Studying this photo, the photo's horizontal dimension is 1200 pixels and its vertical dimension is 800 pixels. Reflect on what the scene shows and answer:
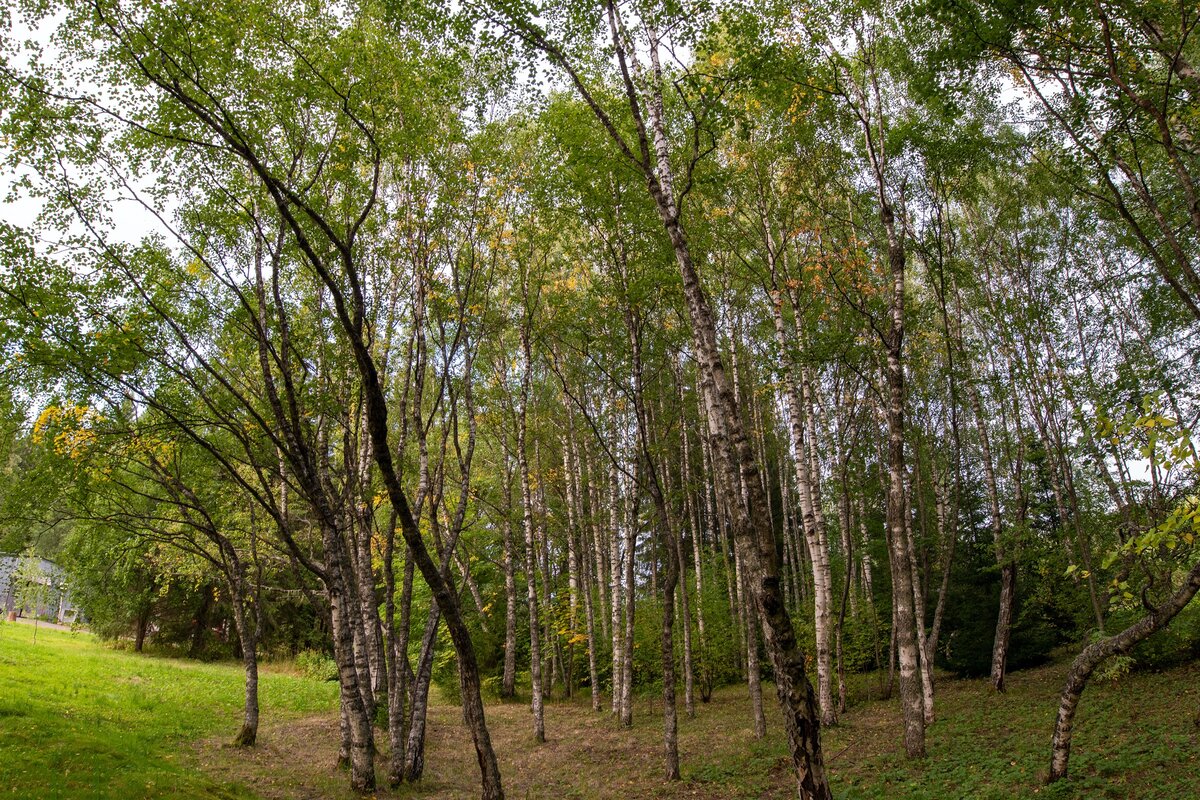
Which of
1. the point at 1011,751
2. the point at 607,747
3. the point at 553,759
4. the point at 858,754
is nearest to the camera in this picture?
the point at 1011,751

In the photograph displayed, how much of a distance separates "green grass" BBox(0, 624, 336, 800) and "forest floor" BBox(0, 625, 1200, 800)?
0.05m

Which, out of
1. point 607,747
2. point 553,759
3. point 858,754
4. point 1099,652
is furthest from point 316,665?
point 1099,652

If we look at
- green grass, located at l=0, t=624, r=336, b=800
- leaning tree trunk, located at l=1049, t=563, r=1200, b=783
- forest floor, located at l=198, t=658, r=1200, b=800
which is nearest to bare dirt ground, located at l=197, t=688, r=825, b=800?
A: forest floor, located at l=198, t=658, r=1200, b=800

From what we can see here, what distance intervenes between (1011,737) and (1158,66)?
498 inches

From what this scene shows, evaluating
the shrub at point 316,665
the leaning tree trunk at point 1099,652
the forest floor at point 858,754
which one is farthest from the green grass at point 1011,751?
the shrub at point 316,665

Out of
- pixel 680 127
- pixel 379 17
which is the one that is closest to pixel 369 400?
pixel 379 17

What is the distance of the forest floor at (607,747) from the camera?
7.58 meters

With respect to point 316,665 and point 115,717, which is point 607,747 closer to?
point 115,717

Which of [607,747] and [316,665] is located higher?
[316,665]

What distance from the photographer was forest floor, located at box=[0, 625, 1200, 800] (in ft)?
24.9

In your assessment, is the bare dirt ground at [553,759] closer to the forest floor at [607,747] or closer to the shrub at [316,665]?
the forest floor at [607,747]

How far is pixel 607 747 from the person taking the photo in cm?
1367

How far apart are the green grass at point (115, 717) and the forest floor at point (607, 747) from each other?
0.05 metres

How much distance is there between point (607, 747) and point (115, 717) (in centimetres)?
996
